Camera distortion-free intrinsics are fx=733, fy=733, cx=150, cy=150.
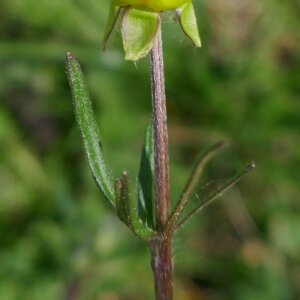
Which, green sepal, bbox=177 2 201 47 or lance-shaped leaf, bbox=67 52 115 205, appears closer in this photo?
green sepal, bbox=177 2 201 47

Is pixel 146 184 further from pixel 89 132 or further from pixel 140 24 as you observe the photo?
pixel 140 24

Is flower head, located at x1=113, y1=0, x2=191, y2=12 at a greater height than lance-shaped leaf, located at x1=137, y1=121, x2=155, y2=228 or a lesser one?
greater

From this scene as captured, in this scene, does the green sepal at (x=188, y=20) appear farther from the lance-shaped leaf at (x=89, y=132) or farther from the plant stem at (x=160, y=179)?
the lance-shaped leaf at (x=89, y=132)

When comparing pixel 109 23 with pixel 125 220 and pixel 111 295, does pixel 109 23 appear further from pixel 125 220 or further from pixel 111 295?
pixel 111 295

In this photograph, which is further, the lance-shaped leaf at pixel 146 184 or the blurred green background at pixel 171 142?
the blurred green background at pixel 171 142

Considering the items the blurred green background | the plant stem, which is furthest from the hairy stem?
the blurred green background

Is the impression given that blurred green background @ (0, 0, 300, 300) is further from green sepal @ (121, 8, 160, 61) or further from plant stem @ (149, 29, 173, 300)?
green sepal @ (121, 8, 160, 61)

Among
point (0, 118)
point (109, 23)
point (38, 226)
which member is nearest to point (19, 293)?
point (38, 226)

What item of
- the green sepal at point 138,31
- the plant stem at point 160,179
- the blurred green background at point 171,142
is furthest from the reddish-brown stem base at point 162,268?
the blurred green background at point 171,142
